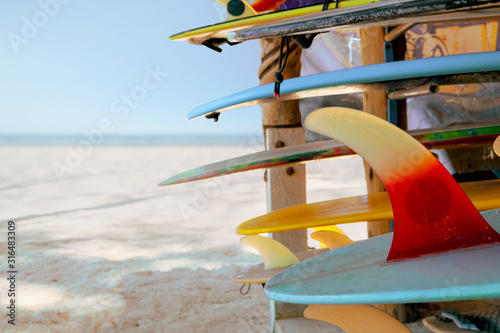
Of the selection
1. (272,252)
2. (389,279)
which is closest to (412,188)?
(389,279)

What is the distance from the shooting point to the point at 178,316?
6.97ft

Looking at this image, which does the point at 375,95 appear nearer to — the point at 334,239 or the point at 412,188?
the point at 334,239

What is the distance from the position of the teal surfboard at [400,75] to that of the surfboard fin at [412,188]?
0.23 metres

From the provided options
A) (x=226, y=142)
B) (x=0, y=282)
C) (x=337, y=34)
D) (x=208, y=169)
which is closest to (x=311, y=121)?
(x=208, y=169)

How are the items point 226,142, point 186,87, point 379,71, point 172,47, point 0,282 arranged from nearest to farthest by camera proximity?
point 379,71 → point 0,282 → point 172,47 → point 186,87 → point 226,142

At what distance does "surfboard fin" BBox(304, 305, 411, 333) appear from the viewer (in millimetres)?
855

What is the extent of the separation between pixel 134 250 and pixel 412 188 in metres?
3.16

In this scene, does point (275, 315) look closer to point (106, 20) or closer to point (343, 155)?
point (343, 155)

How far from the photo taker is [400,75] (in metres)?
0.92

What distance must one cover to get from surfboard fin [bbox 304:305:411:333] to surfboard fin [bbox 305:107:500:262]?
0.14m

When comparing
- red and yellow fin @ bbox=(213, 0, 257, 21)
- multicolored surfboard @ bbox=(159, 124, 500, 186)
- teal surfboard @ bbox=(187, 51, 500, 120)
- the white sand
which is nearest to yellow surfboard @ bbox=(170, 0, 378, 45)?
red and yellow fin @ bbox=(213, 0, 257, 21)

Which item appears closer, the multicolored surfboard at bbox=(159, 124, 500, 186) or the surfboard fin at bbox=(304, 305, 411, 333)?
the surfboard fin at bbox=(304, 305, 411, 333)

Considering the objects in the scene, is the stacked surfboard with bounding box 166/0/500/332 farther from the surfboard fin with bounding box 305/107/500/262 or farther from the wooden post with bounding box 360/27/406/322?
the wooden post with bounding box 360/27/406/322

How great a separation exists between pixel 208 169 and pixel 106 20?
9.57 m
